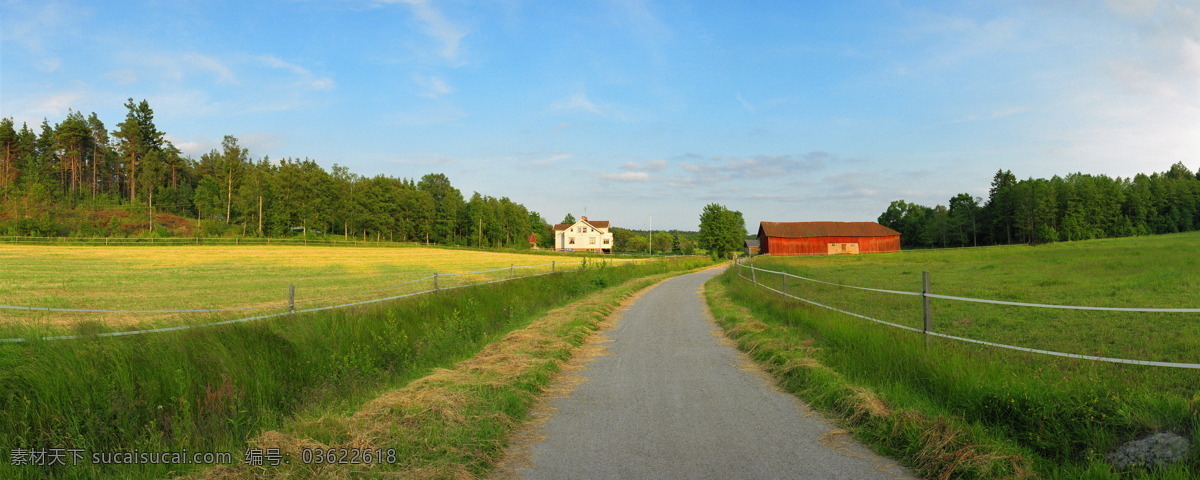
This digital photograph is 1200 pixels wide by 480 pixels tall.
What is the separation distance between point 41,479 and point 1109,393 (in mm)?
8679

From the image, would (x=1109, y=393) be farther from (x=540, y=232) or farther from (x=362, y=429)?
(x=540, y=232)

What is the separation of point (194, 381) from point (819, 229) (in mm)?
86014

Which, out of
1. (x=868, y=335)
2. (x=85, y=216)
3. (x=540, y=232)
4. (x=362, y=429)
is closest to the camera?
(x=362, y=429)

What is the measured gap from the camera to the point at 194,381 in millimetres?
5914

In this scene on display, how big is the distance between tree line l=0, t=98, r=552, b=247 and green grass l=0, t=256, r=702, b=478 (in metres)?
79.3

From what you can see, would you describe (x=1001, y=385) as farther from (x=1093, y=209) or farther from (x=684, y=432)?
(x=1093, y=209)

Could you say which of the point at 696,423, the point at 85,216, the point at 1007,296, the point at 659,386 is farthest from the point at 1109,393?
the point at 85,216

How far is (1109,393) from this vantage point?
4.49 m

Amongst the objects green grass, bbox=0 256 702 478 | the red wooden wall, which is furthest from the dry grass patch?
the red wooden wall

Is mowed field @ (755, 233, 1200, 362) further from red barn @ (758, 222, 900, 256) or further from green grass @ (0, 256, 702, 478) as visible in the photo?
red barn @ (758, 222, 900, 256)

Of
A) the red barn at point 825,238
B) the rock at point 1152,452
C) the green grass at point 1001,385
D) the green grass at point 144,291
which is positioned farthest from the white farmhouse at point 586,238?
the rock at point 1152,452

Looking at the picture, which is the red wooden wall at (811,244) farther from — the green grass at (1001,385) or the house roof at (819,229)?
the green grass at (1001,385)

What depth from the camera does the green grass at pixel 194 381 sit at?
4.88 metres

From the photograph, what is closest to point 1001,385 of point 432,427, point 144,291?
point 432,427
